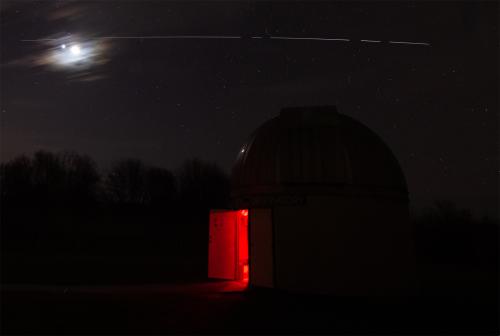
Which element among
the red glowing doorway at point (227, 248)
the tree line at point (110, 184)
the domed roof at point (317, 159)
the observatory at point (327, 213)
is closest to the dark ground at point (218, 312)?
the observatory at point (327, 213)

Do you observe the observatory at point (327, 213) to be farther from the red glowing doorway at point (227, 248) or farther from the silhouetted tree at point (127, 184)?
the silhouetted tree at point (127, 184)

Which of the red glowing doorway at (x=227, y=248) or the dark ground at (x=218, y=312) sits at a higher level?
the red glowing doorway at (x=227, y=248)

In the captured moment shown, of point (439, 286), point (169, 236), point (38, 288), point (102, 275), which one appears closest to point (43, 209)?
point (169, 236)

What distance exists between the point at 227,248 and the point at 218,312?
3891mm

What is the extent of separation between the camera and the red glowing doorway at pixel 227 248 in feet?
34.1

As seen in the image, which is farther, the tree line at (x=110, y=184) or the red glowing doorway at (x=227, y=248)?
the tree line at (x=110, y=184)

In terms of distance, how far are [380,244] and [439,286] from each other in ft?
13.7

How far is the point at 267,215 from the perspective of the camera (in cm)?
870

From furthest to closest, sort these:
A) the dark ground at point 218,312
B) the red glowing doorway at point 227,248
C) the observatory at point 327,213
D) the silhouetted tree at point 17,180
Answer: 1. the silhouetted tree at point 17,180
2. the red glowing doorway at point 227,248
3. the observatory at point 327,213
4. the dark ground at point 218,312

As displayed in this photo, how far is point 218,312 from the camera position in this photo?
6.62 metres

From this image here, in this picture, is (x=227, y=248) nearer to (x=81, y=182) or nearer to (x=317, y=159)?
(x=317, y=159)

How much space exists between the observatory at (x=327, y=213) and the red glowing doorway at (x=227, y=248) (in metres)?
1.40

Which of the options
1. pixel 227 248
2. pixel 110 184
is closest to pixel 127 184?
pixel 110 184

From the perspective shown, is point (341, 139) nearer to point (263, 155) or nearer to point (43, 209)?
point (263, 155)
